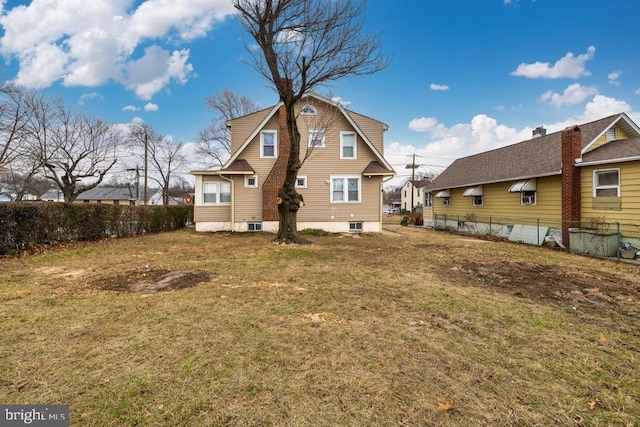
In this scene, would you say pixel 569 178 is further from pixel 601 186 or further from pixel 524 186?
pixel 524 186

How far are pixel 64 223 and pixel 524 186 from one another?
19460 millimetres

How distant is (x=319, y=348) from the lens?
330 cm

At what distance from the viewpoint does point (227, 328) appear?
380 cm

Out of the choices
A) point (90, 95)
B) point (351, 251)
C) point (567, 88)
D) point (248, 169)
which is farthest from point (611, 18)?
point (90, 95)

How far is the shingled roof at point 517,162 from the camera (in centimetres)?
1342

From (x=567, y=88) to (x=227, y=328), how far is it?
23033 millimetres

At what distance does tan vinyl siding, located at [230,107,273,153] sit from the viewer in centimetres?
1725

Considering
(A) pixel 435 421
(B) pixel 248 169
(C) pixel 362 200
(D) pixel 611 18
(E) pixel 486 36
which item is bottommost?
(A) pixel 435 421

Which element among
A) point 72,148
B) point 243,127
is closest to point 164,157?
point 72,148

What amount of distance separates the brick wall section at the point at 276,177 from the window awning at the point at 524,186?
1157 cm

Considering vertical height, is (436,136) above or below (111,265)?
above

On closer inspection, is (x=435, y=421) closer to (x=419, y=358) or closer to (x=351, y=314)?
(x=419, y=358)

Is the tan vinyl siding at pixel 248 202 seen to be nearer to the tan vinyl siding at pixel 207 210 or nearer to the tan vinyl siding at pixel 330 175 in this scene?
the tan vinyl siding at pixel 207 210

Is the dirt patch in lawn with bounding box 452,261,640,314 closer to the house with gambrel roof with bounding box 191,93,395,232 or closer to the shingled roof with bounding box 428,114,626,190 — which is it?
the shingled roof with bounding box 428,114,626,190
